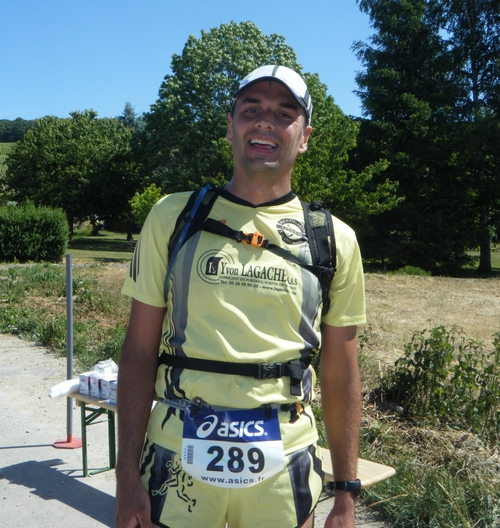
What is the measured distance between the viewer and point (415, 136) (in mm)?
33000

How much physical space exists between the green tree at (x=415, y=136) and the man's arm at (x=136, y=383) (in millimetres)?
31455

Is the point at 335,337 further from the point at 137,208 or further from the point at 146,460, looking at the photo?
the point at 137,208

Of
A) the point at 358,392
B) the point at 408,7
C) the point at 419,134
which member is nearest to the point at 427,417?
the point at 358,392

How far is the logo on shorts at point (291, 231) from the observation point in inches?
86.3

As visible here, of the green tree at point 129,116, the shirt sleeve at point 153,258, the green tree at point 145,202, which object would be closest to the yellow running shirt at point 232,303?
the shirt sleeve at point 153,258

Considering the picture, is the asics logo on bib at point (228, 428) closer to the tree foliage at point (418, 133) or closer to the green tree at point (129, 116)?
the tree foliage at point (418, 133)

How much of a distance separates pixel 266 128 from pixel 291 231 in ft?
1.16

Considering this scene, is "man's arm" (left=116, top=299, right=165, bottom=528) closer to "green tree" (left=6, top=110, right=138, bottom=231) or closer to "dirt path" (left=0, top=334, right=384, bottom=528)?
"dirt path" (left=0, top=334, right=384, bottom=528)

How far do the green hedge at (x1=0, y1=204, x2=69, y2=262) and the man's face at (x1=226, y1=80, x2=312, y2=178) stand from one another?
26222mm

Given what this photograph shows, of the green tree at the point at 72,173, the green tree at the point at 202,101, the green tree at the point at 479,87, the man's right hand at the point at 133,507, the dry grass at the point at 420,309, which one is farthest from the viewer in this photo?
the green tree at the point at 72,173

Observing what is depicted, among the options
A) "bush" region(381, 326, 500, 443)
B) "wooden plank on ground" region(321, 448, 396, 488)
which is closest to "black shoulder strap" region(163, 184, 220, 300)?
"wooden plank on ground" region(321, 448, 396, 488)

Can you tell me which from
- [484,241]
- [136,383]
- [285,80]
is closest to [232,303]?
[136,383]

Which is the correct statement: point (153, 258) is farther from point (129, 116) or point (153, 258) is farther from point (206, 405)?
point (129, 116)

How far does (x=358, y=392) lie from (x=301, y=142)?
2.90ft
